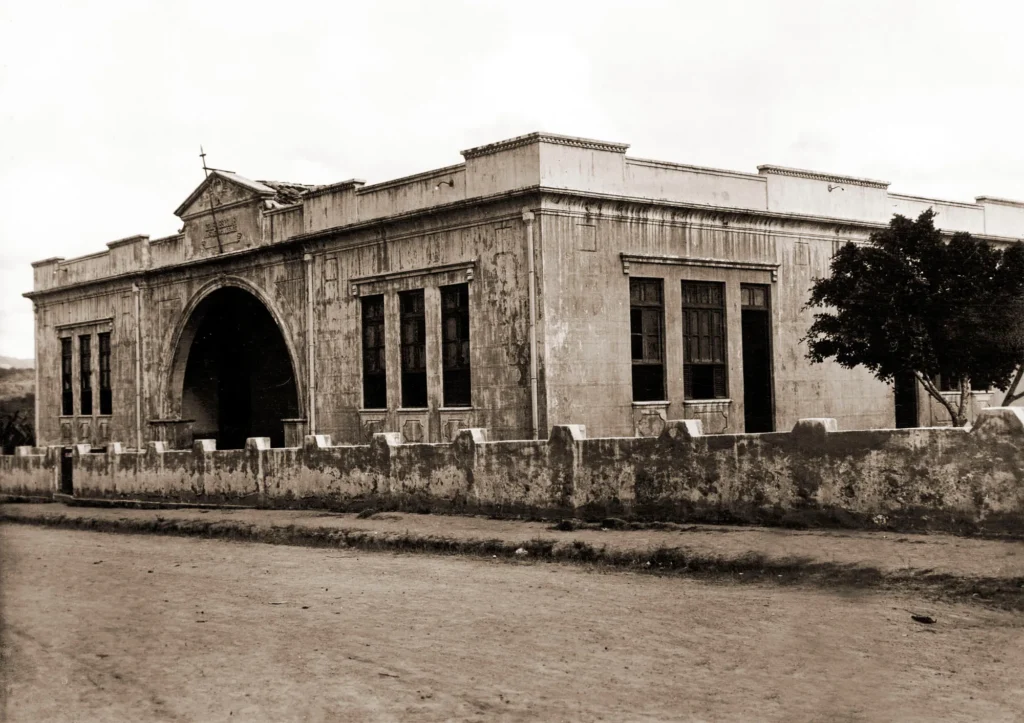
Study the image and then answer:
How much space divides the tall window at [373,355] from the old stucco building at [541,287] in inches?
1.6

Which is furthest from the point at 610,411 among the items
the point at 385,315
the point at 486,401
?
the point at 385,315

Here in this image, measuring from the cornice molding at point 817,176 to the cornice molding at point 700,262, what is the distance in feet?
6.06

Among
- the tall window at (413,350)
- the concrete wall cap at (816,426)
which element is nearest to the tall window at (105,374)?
the tall window at (413,350)

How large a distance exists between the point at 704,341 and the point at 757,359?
61.1 inches

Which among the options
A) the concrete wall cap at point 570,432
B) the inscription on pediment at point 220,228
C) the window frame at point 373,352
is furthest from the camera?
the inscription on pediment at point 220,228

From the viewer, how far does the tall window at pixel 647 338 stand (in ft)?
64.6

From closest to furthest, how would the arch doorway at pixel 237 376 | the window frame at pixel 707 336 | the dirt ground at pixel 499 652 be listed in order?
1. the dirt ground at pixel 499 652
2. the window frame at pixel 707 336
3. the arch doorway at pixel 237 376

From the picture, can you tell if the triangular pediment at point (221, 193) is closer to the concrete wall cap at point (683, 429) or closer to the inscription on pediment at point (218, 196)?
the inscription on pediment at point (218, 196)

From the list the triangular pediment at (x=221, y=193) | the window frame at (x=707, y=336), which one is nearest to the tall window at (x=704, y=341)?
the window frame at (x=707, y=336)

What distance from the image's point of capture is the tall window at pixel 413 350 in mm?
20984

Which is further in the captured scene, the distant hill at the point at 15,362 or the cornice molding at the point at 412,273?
the distant hill at the point at 15,362

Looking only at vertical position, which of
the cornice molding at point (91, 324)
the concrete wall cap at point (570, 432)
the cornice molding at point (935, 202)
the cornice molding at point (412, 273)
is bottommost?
the concrete wall cap at point (570, 432)

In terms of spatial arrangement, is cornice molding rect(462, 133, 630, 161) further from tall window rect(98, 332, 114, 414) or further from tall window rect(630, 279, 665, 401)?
tall window rect(98, 332, 114, 414)

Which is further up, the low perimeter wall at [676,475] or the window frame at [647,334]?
the window frame at [647,334]
